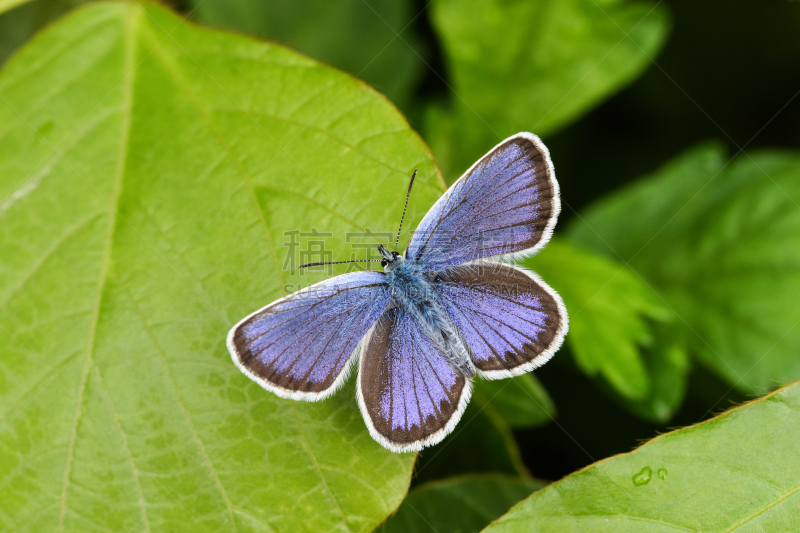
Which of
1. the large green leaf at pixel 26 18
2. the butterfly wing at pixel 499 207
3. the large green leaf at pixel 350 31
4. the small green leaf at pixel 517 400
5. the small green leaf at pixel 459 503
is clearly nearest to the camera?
the butterfly wing at pixel 499 207

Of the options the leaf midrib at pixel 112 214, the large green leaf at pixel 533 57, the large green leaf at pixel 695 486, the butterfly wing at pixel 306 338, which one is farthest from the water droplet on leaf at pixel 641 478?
the large green leaf at pixel 533 57

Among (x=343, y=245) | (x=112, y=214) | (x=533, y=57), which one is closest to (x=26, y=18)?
(x=112, y=214)

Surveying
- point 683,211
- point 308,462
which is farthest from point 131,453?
point 683,211

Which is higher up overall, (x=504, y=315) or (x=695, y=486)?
(x=504, y=315)

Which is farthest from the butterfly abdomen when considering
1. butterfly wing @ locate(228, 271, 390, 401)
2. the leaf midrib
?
the leaf midrib

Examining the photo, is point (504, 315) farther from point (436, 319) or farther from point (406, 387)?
point (406, 387)

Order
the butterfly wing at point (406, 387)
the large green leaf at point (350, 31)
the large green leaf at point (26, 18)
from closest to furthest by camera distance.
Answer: the butterfly wing at point (406, 387) → the large green leaf at point (26, 18) → the large green leaf at point (350, 31)

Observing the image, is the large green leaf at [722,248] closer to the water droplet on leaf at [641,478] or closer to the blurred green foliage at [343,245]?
the blurred green foliage at [343,245]
